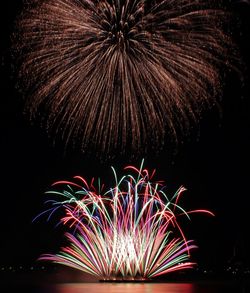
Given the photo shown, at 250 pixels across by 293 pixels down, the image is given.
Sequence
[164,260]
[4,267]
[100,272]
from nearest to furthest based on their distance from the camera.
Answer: [164,260] < [100,272] < [4,267]

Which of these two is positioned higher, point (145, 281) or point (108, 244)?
point (108, 244)

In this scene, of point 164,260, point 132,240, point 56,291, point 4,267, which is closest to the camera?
point 56,291

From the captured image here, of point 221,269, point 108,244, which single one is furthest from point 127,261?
point 221,269

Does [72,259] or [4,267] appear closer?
[72,259]

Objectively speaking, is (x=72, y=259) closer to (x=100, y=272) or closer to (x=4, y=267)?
(x=100, y=272)

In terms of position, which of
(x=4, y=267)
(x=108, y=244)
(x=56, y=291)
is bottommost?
(x=4, y=267)

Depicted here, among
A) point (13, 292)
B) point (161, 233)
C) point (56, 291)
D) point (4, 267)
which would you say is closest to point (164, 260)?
point (161, 233)

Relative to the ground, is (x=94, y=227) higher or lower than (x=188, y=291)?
higher

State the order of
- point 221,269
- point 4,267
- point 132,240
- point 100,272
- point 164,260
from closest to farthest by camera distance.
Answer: point 132,240, point 164,260, point 100,272, point 221,269, point 4,267

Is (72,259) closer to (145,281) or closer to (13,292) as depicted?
(145,281)
